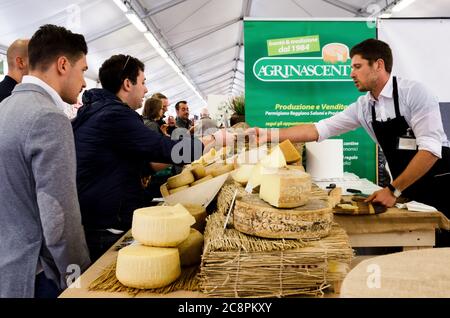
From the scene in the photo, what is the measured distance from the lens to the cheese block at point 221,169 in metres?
1.64

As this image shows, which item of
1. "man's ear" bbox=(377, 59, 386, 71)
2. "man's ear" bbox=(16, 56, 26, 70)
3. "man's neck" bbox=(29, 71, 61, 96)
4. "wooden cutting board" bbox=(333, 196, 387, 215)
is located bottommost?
"wooden cutting board" bbox=(333, 196, 387, 215)

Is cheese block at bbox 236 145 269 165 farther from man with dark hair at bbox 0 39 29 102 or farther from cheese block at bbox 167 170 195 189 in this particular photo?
man with dark hair at bbox 0 39 29 102

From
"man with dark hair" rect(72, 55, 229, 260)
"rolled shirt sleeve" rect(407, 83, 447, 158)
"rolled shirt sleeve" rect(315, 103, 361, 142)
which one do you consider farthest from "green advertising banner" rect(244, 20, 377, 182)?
"man with dark hair" rect(72, 55, 229, 260)

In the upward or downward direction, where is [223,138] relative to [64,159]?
upward

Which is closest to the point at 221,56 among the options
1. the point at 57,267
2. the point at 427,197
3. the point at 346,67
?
the point at 346,67

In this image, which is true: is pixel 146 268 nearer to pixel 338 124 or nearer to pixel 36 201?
pixel 36 201

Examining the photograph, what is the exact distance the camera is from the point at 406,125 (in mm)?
2133

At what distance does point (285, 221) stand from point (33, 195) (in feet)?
2.61

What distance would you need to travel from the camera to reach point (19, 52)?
2297 mm

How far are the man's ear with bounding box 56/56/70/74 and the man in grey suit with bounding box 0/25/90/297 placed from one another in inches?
6.3

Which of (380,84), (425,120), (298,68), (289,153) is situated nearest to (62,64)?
(289,153)

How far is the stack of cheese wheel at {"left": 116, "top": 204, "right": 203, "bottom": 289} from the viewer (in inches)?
37.6

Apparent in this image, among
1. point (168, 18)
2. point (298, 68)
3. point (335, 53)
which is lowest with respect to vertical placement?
point (298, 68)
